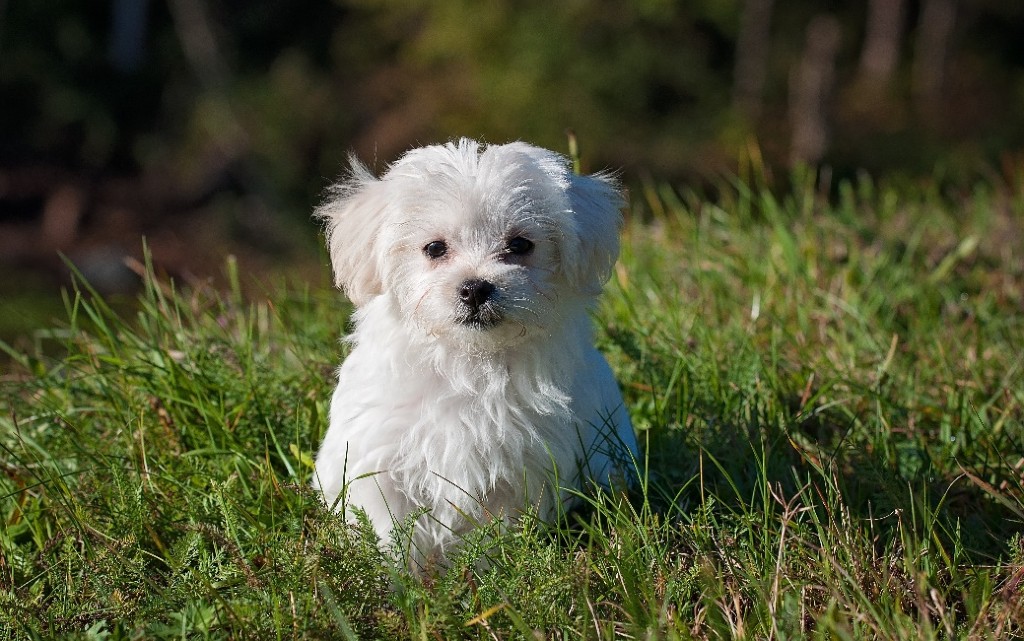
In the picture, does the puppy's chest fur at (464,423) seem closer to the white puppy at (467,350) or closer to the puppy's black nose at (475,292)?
the white puppy at (467,350)

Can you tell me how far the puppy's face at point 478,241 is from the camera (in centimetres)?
289

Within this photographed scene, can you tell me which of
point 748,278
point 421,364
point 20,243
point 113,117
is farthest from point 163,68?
point 421,364

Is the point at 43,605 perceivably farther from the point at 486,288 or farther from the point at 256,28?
the point at 256,28

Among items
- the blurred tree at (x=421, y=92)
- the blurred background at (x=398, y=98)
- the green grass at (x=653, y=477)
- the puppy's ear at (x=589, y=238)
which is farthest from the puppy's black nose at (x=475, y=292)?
the blurred tree at (x=421, y=92)

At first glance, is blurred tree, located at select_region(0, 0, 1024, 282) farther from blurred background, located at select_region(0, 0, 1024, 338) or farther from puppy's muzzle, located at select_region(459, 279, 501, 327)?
puppy's muzzle, located at select_region(459, 279, 501, 327)

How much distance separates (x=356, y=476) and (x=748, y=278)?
9.11ft

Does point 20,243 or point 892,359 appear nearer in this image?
point 892,359

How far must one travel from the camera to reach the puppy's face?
2891mm

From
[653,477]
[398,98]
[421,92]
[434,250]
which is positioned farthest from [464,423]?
[398,98]

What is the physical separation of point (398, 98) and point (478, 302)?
16.1 m

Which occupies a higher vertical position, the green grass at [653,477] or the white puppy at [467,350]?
the white puppy at [467,350]

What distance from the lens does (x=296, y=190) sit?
15953 mm

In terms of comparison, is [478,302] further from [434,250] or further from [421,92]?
[421,92]

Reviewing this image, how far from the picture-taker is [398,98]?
1834 cm
